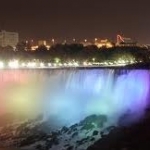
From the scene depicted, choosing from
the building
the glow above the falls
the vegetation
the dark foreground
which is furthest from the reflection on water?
the building

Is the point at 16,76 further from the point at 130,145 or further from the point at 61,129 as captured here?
the point at 130,145

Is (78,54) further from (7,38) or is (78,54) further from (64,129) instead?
(7,38)

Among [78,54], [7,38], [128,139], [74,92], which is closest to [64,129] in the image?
[128,139]

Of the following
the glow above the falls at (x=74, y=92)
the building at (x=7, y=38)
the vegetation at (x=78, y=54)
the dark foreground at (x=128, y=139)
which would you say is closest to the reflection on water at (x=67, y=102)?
the glow above the falls at (x=74, y=92)

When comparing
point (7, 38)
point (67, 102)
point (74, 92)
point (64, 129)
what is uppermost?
point (7, 38)

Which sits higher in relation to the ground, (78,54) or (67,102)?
(78,54)

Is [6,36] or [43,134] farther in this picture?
[6,36]

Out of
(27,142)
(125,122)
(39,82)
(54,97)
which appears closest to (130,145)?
(125,122)

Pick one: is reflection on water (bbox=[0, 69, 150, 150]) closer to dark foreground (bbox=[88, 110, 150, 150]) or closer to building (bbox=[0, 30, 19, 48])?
dark foreground (bbox=[88, 110, 150, 150])
